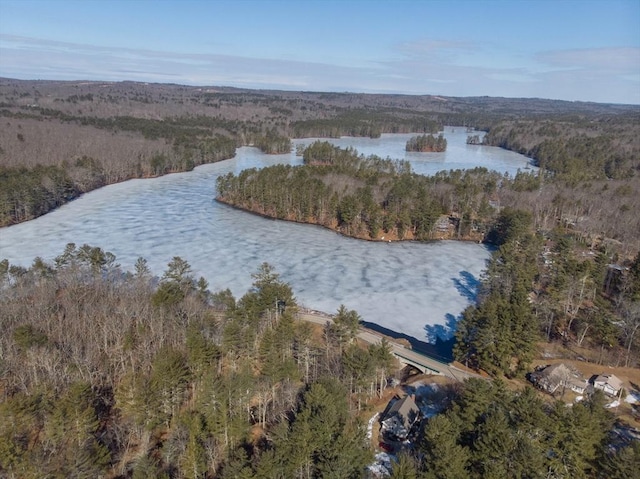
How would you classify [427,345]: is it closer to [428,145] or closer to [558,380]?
[558,380]

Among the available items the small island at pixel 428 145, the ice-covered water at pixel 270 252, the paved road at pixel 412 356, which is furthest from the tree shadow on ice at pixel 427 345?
the small island at pixel 428 145

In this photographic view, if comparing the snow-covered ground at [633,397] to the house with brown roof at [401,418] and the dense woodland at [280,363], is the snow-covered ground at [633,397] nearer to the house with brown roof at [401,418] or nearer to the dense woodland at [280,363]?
the dense woodland at [280,363]

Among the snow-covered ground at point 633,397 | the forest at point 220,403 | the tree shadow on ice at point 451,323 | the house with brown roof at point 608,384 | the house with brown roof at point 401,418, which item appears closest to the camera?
the forest at point 220,403

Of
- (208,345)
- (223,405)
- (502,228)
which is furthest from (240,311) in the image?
(502,228)

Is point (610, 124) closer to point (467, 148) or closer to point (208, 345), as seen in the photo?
point (467, 148)

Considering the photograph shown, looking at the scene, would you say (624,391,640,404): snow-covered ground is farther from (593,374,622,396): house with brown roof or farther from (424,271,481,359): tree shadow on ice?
(424,271,481,359): tree shadow on ice

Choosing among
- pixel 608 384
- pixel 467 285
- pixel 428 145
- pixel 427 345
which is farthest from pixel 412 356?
pixel 428 145
